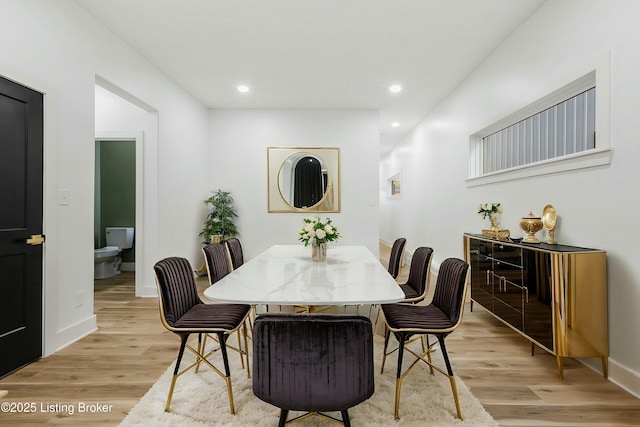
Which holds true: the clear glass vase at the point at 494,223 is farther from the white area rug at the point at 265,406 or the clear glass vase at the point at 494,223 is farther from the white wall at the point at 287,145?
the white wall at the point at 287,145

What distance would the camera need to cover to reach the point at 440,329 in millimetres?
1737

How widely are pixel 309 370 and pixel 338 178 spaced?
449cm

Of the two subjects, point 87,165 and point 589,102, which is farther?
point 87,165

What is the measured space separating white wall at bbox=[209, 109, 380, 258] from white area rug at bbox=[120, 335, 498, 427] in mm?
3529

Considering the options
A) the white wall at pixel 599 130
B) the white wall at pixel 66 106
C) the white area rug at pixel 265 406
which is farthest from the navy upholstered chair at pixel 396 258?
the white wall at pixel 66 106

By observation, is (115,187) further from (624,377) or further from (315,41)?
(624,377)

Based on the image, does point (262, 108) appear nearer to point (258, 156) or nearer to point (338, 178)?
point (258, 156)

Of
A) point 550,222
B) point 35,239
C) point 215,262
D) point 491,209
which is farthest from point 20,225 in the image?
point 491,209

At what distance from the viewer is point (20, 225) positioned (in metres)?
2.22

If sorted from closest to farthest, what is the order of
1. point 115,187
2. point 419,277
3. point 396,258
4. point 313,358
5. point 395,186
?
point 313,358
point 419,277
point 396,258
point 115,187
point 395,186

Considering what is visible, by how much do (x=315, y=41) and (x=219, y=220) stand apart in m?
3.13

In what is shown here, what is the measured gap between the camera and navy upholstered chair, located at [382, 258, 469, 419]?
5.69 feet

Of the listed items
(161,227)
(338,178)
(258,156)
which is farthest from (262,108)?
(161,227)

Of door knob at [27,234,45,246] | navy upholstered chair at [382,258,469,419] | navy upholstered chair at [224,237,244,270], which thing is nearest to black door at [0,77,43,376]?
door knob at [27,234,45,246]
